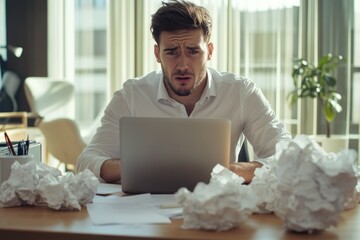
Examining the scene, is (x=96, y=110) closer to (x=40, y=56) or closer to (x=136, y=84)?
(x=40, y=56)

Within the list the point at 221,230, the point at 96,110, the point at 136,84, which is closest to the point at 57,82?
the point at 96,110

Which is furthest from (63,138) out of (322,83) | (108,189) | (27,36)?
(108,189)

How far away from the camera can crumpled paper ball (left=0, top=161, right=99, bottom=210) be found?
1.14 metres

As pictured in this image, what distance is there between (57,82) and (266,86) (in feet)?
6.28

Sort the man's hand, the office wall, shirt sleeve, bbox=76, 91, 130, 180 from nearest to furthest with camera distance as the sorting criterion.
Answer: the man's hand
shirt sleeve, bbox=76, 91, 130, 180
the office wall

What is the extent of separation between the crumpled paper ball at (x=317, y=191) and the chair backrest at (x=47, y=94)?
4.21m

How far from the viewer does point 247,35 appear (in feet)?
15.6

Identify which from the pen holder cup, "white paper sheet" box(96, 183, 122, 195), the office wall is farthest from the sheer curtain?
the pen holder cup

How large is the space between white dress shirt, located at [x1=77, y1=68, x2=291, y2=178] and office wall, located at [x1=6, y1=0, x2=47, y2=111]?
354 centimetres

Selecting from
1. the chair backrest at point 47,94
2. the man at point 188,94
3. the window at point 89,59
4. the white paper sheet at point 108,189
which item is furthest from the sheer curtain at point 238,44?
the white paper sheet at point 108,189

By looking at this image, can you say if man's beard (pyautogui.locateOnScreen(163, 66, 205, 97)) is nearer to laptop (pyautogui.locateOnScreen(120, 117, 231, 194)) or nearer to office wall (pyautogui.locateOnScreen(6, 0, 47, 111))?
laptop (pyautogui.locateOnScreen(120, 117, 231, 194))

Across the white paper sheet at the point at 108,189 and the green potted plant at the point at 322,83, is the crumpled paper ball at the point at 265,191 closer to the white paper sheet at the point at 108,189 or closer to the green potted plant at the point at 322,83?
the white paper sheet at the point at 108,189

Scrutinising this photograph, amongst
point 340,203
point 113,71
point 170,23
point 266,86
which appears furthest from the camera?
point 113,71

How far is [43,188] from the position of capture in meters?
1.15
